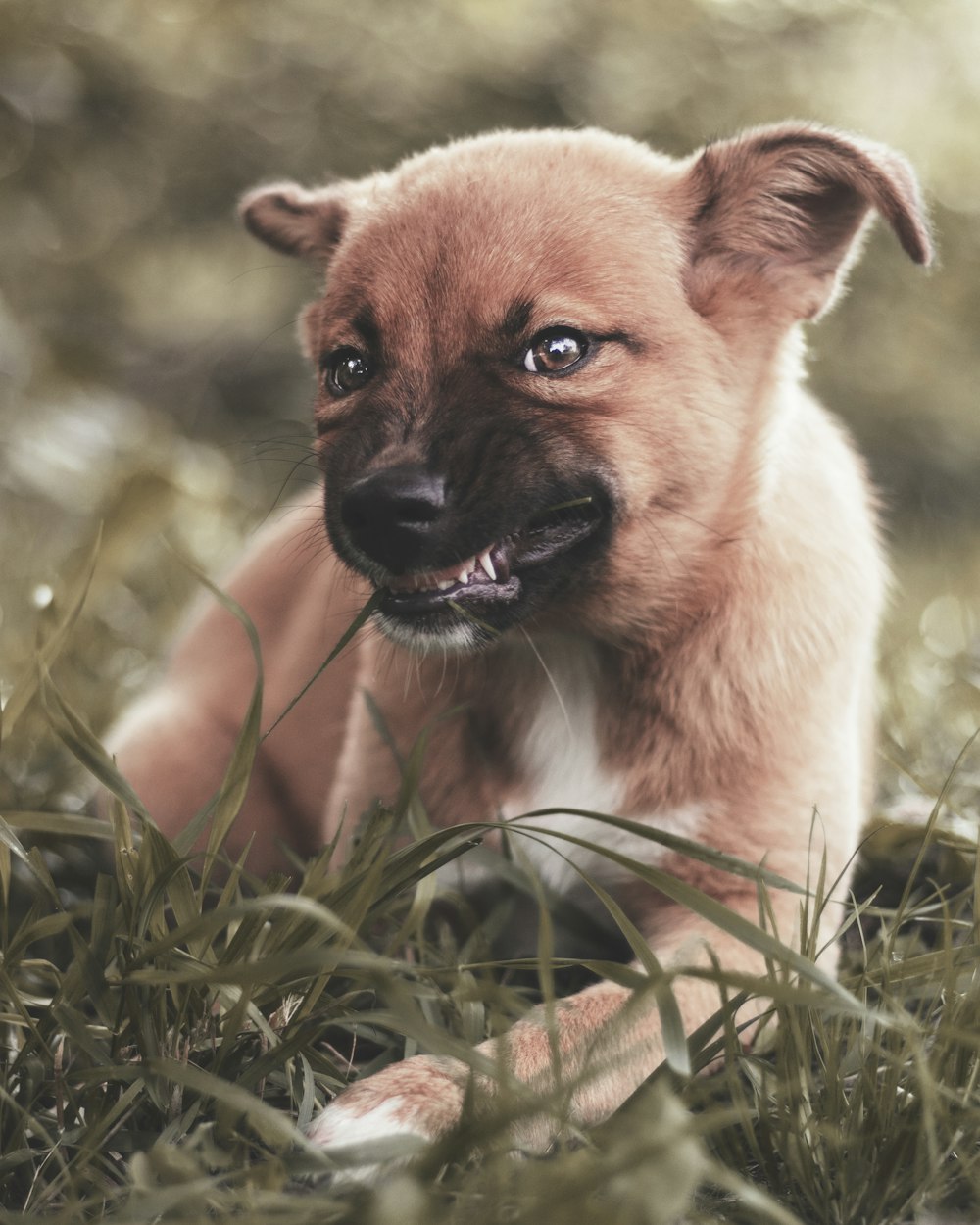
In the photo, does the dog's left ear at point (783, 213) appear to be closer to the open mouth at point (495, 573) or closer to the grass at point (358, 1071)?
the open mouth at point (495, 573)

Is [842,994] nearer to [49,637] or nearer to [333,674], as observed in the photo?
[49,637]

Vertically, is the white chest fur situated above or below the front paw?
above

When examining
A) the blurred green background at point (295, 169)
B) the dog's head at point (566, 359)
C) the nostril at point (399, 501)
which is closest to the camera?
the nostril at point (399, 501)

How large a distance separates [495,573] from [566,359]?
1.35ft

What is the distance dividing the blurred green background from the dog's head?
195 centimetres

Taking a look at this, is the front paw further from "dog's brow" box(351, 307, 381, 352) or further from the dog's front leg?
"dog's brow" box(351, 307, 381, 352)

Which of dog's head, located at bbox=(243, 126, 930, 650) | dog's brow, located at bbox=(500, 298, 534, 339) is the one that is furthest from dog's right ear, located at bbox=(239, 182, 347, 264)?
dog's brow, located at bbox=(500, 298, 534, 339)

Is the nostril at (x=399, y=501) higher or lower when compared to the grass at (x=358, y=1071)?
higher

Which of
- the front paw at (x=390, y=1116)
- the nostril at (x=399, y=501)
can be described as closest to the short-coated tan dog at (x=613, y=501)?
the nostril at (x=399, y=501)

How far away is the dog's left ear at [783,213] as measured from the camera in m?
2.50

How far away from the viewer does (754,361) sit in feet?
8.31

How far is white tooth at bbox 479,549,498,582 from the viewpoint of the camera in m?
2.25

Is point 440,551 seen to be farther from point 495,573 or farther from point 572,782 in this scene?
point 572,782

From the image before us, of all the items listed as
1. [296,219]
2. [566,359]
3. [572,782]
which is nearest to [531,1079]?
[572,782]
